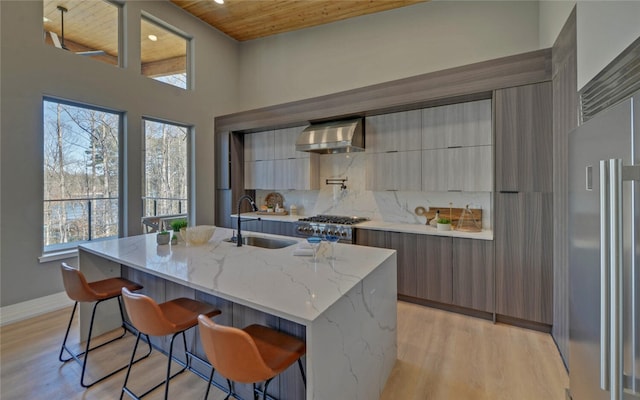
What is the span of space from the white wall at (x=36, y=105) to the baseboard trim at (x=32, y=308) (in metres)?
0.06

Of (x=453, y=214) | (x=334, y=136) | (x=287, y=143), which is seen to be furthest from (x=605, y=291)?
(x=287, y=143)

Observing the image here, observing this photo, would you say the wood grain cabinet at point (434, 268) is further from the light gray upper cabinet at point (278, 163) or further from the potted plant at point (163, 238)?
the potted plant at point (163, 238)

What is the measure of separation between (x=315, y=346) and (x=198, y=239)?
1706 millimetres

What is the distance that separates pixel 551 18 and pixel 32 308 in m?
5.98

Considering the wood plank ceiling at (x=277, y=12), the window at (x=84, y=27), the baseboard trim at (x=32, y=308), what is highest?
the wood plank ceiling at (x=277, y=12)

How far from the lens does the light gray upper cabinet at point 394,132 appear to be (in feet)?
11.1

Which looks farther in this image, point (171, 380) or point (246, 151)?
point (246, 151)

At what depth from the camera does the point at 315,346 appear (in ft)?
3.76

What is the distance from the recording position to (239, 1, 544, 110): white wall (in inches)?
130

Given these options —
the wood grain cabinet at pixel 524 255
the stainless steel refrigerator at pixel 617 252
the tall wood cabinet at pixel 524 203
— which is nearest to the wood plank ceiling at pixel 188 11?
the tall wood cabinet at pixel 524 203

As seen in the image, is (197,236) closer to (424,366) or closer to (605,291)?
(424,366)

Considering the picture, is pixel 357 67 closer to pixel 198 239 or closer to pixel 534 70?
pixel 534 70

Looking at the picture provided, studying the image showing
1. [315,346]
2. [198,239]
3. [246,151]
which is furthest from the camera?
[246,151]

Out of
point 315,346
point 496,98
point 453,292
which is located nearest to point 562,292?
point 453,292
